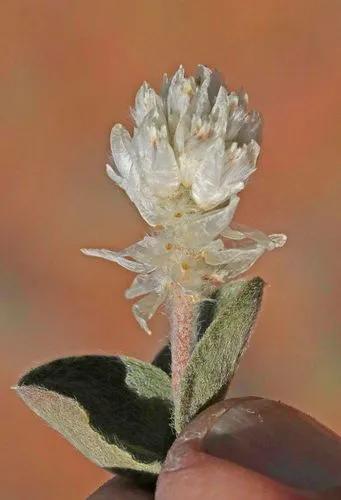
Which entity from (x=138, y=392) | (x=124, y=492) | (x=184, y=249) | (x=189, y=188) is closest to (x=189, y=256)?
(x=184, y=249)

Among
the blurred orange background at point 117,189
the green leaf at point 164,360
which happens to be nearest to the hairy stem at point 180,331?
the green leaf at point 164,360

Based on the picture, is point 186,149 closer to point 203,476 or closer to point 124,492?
point 203,476

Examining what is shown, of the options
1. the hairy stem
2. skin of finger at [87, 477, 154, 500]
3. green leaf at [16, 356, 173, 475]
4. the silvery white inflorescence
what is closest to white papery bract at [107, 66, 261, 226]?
the silvery white inflorescence

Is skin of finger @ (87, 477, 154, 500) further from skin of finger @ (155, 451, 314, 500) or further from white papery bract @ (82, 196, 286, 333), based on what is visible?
white papery bract @ (82, 196, 286, 333)

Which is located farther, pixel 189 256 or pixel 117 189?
pixel 117 189

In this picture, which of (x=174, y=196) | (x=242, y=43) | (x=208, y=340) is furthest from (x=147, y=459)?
(x=242, y=43)

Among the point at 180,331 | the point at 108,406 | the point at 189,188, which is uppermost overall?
the point at 189,188
